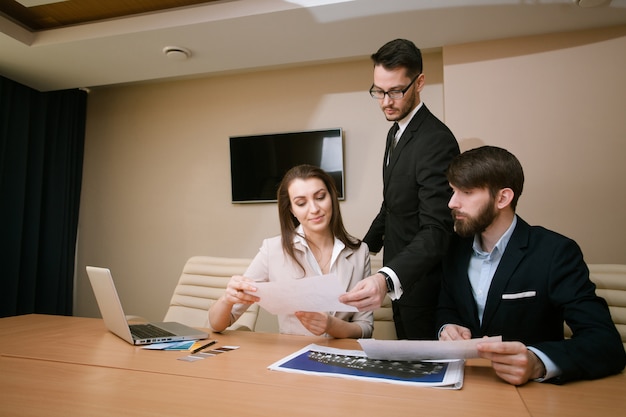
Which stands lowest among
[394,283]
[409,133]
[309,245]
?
[394,283]

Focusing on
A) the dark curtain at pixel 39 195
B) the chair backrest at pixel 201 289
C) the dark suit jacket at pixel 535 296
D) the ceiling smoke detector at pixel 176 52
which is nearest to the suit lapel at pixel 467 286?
the dark suit jacket at pixel 535 296

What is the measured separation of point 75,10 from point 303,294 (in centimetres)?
266

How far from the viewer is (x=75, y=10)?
9.16 feet

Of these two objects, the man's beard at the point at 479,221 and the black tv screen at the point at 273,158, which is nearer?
the man's beard at the point at 479,221

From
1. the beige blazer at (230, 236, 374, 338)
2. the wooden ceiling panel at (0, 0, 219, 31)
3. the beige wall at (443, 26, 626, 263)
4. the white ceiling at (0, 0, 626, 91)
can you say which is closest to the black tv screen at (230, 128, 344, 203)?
the white ceiling at (0, 0, 626, 91)

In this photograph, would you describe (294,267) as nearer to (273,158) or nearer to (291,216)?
(291,216)

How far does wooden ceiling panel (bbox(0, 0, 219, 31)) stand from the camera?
106 inches

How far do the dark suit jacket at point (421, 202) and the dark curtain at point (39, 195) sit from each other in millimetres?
3158

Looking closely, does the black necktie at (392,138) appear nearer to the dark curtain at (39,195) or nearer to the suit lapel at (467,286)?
the suit lapel at (467,286)

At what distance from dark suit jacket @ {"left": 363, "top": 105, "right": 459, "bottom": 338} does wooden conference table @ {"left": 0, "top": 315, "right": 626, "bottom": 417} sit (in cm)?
42

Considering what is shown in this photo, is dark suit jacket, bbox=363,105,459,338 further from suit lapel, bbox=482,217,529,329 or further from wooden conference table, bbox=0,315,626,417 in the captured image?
wooden conference table, bbox=0,315,626,417

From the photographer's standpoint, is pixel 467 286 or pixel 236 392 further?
pixel 467 286

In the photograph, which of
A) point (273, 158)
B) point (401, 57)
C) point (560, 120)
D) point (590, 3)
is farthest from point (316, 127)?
point (401, 57)

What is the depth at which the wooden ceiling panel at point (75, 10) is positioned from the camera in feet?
8.81
